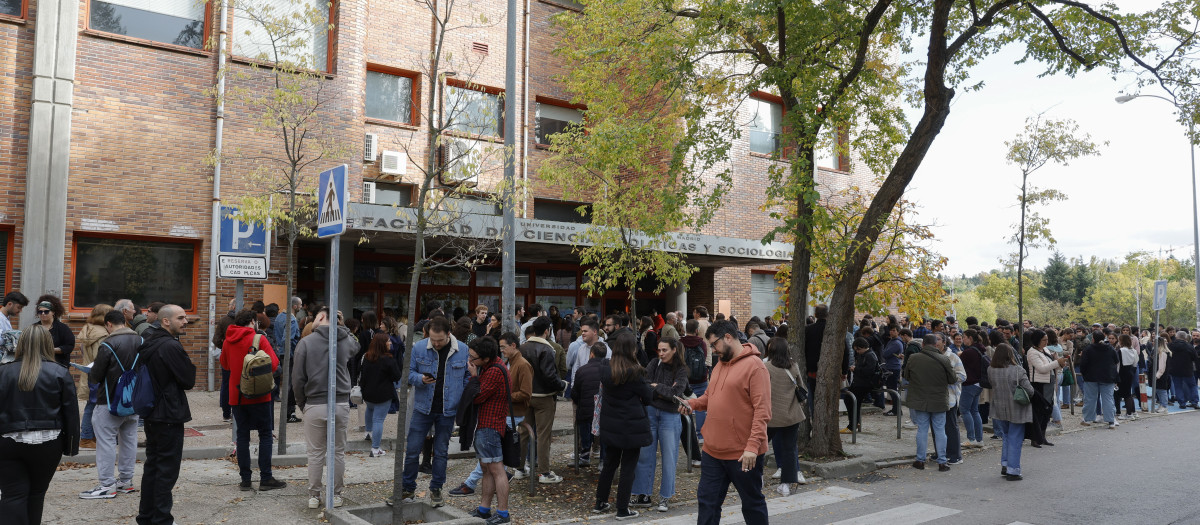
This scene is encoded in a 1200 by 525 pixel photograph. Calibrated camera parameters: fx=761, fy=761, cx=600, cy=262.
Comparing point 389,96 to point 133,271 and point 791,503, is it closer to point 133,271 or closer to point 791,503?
point 133,271

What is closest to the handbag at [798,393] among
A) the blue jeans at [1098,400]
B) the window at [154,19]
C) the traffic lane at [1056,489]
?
the traffic lane at [1056,489]

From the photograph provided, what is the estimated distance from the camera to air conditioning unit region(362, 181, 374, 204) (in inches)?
712

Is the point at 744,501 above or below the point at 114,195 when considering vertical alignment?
below

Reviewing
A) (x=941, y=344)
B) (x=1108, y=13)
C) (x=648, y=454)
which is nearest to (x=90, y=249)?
(x=648, y=454)

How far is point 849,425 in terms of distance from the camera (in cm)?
1341

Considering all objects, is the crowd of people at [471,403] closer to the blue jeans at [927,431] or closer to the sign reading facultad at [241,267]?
the blue jeans at [927,431]

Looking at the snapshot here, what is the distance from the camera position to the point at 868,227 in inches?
406

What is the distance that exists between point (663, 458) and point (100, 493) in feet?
17.9

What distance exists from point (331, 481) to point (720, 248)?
14.3 meters

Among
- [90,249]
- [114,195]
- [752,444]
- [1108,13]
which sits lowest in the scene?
[752,444]

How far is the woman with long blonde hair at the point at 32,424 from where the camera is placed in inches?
203

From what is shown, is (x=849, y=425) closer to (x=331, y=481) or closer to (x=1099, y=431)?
(x=1099, y=431)

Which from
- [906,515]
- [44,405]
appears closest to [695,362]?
[906,515]

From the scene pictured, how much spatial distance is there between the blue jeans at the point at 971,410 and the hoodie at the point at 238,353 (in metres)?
10.1
